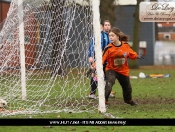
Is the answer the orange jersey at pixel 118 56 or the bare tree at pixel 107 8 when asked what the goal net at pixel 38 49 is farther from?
the bare tree at pixel 107 8

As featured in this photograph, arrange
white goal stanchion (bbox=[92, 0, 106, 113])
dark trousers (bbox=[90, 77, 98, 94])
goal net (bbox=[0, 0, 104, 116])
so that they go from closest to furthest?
white goal stanchion (bbox=[92, 0, 106, 113]) < goal net (bbox=[0, 0, 104, 116]) < dark trousers (bbox=[90, 77, 98, 94])

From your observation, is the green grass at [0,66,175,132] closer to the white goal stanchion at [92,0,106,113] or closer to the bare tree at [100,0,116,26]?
the white goal stanchion at [92,0,106,113]

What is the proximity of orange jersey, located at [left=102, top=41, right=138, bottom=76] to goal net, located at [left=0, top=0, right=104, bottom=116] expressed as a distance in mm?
775

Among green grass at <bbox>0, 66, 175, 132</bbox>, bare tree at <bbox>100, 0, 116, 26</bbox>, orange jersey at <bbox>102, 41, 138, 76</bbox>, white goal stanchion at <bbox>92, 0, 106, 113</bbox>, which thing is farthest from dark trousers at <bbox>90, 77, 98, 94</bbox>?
bare tree at <bbox>100, 0, 116, 26</bbox>

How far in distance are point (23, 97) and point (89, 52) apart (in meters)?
2.01

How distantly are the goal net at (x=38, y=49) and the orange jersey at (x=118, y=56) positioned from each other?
775mm

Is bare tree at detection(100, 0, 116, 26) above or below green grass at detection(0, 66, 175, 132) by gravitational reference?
above

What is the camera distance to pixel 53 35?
13781mm

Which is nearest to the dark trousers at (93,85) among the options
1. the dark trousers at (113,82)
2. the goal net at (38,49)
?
the goal net at (38,49)

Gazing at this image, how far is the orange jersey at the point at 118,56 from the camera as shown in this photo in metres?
10.6

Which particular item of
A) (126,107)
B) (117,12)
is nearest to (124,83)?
(126,107)

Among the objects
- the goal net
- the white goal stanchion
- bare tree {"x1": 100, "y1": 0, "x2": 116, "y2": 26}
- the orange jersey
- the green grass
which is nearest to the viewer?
the green grass

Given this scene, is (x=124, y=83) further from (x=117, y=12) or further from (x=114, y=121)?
(x=117, y=12)

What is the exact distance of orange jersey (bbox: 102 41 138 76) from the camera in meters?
10.6
